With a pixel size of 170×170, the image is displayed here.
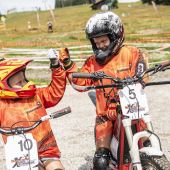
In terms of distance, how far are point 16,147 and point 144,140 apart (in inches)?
60.8

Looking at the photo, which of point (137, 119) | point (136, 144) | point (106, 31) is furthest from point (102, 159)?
point (106, 31)

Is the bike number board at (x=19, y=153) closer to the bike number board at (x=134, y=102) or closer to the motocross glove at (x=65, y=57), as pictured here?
the bike number board at (x=134, y=102)

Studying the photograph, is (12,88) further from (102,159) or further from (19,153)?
(102,159)

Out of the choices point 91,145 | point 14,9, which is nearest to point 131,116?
point 91,145

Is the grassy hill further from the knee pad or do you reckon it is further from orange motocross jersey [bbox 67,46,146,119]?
the knee pad

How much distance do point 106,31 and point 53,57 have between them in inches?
27.8

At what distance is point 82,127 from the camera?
349 inches

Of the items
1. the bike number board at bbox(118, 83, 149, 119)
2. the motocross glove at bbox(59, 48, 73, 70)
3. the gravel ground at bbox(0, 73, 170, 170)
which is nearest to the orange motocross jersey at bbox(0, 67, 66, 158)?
the motocross glove at bbox(59, 48, 73, 70)

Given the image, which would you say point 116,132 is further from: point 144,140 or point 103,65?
point 103,65

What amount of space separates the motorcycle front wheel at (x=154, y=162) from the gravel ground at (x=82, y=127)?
85.5 inches

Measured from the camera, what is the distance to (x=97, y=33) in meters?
5.44

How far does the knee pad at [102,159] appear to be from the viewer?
5223 mm

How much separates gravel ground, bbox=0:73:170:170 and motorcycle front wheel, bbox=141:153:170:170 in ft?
7.13

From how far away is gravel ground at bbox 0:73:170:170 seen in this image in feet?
23.6
